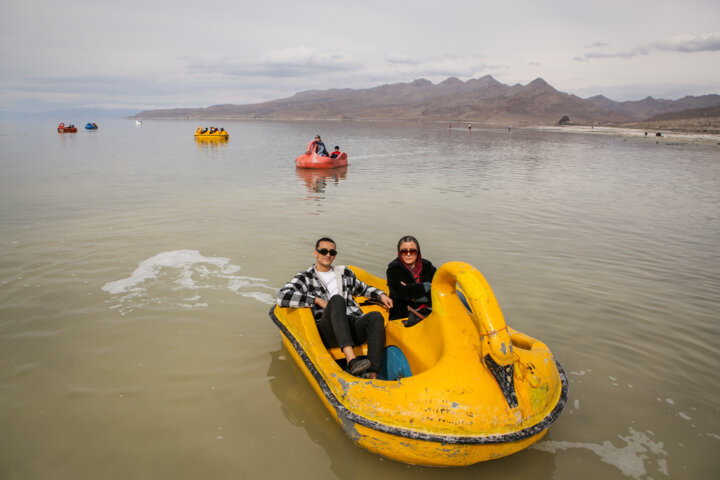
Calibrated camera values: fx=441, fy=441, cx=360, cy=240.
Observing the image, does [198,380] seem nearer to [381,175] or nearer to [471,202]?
[471,202]

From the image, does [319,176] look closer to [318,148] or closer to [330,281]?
[318,148]

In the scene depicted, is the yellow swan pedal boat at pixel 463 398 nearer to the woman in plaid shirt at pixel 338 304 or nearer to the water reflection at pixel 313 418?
the water reflection at pixel 313 418

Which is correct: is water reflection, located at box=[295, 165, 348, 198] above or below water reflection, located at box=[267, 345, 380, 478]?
above

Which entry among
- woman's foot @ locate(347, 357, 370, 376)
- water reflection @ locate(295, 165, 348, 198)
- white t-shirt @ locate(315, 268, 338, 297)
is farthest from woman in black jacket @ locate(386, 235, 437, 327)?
water reflection @ locate(295, 165, 348, 198)

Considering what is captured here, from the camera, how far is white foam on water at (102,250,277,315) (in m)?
5.97

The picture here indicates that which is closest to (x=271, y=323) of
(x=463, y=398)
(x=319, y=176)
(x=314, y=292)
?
(x=314, y=292)

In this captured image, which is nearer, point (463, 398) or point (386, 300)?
point (463, 398)

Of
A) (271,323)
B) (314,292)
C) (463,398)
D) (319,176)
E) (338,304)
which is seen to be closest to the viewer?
(463,398)

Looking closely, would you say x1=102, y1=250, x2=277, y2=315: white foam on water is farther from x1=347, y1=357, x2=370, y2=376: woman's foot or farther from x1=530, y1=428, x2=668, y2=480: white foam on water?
x1=530, y1=428, x2=668, y2=480: white foam on water

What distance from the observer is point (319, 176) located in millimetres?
17391

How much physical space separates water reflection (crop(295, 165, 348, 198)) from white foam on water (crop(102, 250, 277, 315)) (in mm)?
7029

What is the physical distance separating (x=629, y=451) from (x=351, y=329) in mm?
2488

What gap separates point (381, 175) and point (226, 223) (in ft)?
30.0

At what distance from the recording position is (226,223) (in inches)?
391
